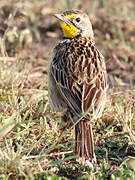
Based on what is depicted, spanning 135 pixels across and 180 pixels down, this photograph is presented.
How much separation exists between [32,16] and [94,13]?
1279 mm

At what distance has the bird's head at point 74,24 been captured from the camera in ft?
20.4

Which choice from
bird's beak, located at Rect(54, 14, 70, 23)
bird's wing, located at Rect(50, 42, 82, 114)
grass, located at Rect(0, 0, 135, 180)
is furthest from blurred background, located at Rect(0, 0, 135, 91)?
Answer: bird's wing, located at Rect(50, 42, 82, 114)

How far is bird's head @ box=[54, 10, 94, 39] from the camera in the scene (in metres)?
6.22

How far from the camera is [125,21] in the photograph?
382 inches

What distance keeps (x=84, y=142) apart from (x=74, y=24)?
191cm

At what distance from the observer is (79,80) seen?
5395 millimetres

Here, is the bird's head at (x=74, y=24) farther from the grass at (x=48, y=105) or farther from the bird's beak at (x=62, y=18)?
the grass at (x=48, y=105)

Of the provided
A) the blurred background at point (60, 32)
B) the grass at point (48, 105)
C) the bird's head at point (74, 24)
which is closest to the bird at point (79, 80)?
the bird's head at point (74, 24)

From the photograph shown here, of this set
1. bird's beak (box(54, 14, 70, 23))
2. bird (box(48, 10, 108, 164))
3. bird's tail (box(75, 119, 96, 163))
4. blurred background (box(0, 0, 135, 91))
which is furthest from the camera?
blurred background (box(0, 0, 135, 91))

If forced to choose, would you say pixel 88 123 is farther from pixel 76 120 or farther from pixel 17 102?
pixel 17 102

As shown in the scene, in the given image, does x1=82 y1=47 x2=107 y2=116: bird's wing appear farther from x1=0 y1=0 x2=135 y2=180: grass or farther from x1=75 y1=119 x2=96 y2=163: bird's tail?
x1=0 y1=0 x2=135 y2=180: grass

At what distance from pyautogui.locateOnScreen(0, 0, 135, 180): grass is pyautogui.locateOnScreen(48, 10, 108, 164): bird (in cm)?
24

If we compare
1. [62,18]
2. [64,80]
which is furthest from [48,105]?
[62,18]

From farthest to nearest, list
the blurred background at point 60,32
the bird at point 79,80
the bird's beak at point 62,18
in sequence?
1. the blurred background at point 60,32
2. the bird's beak at point 62,18
3. the bird at point 79,80
